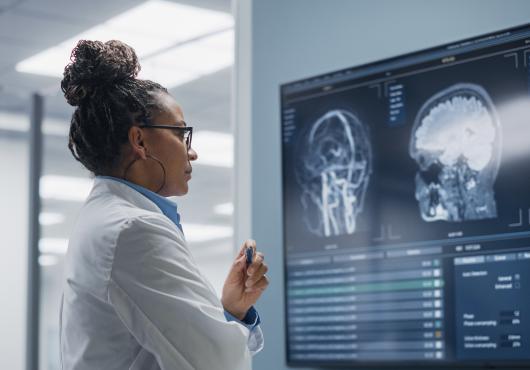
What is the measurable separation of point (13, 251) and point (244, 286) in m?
4.62

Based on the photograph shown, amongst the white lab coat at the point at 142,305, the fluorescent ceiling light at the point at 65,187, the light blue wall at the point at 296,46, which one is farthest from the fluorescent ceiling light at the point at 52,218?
the white lab coat at the point at 142,305

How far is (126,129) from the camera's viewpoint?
4.53 feet

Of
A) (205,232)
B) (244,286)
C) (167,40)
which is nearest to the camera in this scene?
(244,286)

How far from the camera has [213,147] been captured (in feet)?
20.7

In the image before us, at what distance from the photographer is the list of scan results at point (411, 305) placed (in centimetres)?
179

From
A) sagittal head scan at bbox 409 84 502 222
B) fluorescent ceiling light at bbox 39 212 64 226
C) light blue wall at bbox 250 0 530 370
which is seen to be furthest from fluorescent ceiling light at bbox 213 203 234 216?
sagittal head scan at bbox 409 84 502 222

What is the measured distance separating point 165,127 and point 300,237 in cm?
85

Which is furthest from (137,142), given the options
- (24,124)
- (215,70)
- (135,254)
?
(24,124)

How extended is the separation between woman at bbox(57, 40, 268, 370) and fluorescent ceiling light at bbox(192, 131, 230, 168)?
168 inches

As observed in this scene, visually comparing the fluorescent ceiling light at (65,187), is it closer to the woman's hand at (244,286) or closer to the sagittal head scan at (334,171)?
the sagittal head scan at (334,171)

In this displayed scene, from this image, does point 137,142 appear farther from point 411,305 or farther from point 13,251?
point 13,251

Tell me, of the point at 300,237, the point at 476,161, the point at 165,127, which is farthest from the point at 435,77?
the point at 165,127

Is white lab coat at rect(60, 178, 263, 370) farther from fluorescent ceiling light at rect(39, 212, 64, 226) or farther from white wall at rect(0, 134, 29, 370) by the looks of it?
fluorescent ceiling light at rect(39, 212, 64, 226)

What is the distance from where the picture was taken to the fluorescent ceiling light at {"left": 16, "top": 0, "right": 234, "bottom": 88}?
3.94m
